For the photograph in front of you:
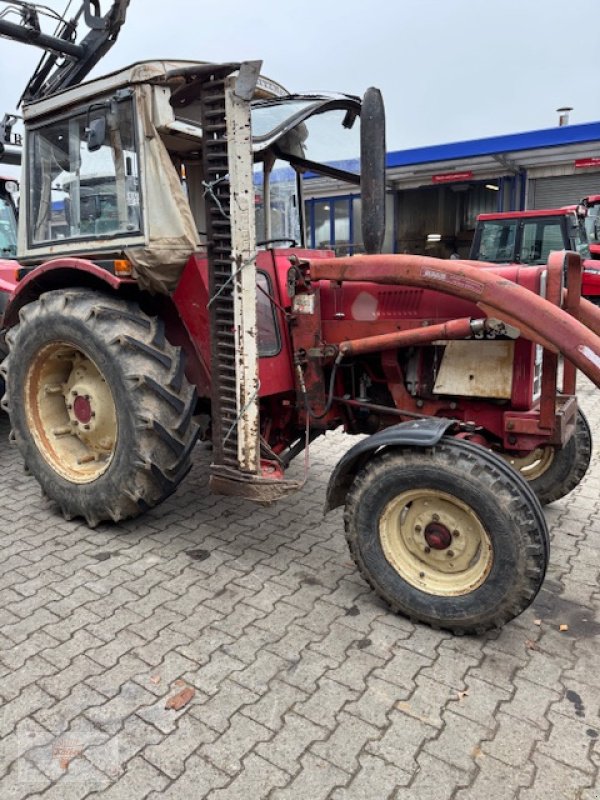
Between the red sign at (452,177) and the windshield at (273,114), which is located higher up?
the red sign at (452,177)

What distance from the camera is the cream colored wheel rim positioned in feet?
12.2

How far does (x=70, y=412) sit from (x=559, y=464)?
3.07 m

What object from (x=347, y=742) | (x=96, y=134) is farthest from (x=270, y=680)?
(x=96, y=134)

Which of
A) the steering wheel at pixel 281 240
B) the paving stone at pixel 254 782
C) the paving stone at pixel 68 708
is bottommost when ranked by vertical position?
the paving stone at pixel 254 782

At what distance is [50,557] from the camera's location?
11.0ft

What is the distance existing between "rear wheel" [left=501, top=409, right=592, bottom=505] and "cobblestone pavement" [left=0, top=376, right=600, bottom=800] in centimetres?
33

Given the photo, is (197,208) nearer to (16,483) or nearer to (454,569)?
(16,483)

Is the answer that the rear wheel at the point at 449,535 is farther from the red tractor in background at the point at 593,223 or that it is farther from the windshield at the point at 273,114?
the red tractor in background at the point at 593,223

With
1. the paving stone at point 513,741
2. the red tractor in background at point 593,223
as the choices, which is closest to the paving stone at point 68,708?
the paving stone at point 513,741

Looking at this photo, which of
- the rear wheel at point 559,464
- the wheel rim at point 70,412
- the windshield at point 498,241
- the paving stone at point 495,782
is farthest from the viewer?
the windshield at point 498,241

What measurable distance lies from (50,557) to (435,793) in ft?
7.75

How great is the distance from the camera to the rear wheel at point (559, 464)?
143 inches

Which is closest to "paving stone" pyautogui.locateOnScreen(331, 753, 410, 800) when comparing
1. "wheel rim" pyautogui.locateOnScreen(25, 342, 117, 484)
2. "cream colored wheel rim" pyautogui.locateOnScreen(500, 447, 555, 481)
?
"cream colored wheel rim" pyautogui.locateOnScreen(500, 447, 555, 481)

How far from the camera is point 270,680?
7.79 ft
